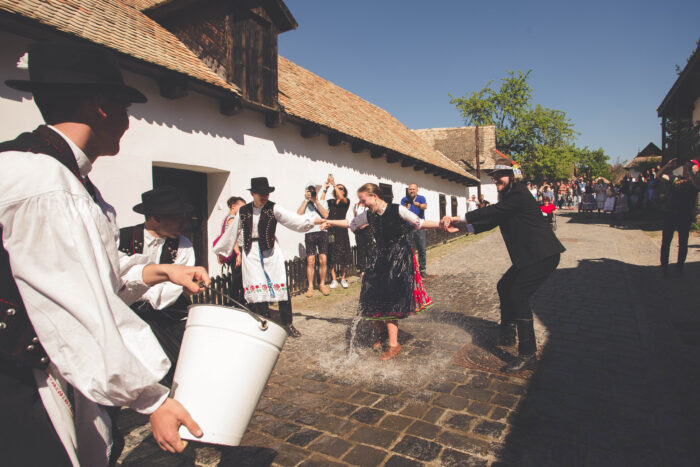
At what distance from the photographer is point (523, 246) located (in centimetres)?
432

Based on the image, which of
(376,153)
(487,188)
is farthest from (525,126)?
(376,153)

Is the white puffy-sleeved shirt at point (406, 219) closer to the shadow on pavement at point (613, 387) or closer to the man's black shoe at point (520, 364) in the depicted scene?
the man's black shoe at point (520, 364)

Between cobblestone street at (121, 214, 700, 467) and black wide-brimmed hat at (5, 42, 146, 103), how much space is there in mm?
2612

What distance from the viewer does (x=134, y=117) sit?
635 centimetres

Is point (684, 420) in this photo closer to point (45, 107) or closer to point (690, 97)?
point (45, 107)

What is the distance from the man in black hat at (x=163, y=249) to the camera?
288 centimetres

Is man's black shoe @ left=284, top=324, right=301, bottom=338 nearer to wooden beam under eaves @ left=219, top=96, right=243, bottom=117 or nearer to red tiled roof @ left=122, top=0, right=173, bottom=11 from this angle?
wooden beam under eaves @ left=219, top=96, right=243, bottom=117

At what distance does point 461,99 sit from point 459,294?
44.8 m

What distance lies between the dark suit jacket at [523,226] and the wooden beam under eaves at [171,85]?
536 centimetres

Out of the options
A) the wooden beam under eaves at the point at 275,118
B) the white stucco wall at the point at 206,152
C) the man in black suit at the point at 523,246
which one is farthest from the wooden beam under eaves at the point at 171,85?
the man in black suit at the point at 523,246

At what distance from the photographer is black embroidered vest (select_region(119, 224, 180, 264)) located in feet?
10.6

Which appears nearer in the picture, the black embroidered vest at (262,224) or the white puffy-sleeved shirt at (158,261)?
the white puffy-sleeved shirt at (158,261)

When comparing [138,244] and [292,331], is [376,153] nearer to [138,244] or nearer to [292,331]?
[292,331]

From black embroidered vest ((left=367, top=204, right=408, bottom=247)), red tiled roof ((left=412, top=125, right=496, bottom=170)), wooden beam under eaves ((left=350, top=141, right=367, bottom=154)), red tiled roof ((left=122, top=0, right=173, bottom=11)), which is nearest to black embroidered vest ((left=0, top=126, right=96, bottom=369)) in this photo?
black embroidered vest ((left=367, top=204, right=408, bottom=247))
